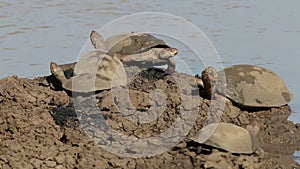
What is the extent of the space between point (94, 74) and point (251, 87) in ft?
5.20

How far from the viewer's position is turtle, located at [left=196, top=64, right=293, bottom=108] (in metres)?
6.98

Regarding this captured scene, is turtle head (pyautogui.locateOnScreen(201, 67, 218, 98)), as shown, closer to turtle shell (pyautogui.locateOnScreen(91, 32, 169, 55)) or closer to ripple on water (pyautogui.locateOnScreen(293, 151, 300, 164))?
turtle shell (pyautogui.locateOnScreen(91, 32, 169, 55))

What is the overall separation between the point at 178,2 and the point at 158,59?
639 cm

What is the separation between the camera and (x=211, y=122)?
247 inches

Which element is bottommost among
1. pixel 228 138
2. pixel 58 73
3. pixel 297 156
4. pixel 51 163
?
pixel 297 156

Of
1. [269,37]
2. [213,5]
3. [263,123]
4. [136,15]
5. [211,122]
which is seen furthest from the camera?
[213,5]

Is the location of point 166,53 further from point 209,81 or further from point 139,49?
point 209,81

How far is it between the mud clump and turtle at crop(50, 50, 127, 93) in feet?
0.33

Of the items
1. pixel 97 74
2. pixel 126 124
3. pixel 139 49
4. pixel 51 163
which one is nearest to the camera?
pixel 51 163

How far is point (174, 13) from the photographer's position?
1210 cm

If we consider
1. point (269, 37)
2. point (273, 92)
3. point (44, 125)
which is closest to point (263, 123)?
point (273, 92)

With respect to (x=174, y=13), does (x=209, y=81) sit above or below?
above

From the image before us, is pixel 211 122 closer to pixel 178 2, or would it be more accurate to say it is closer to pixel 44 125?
pixel 44 125

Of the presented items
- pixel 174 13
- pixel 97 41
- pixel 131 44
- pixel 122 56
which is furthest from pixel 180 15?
pixel 122 56
